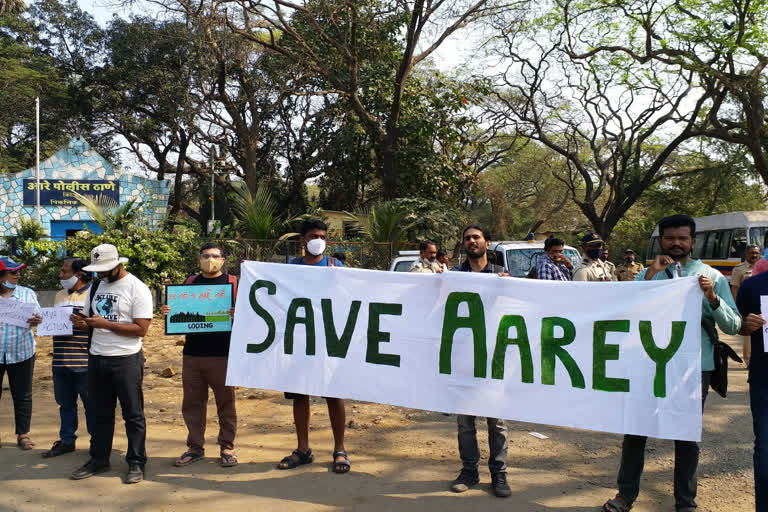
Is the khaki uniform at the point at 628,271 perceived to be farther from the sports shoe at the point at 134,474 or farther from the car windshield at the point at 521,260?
the sports shoe at the point at 134,474

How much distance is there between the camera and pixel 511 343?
4531mm

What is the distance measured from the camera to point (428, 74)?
26.6m

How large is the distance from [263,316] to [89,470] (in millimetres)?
1753

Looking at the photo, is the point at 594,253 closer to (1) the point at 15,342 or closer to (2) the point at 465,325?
(2) the point at 465,325

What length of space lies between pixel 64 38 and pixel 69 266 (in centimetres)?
2562

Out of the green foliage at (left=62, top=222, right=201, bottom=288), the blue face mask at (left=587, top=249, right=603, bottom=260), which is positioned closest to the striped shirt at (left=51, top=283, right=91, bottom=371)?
the blue face mask at (left=587, top=249, right=603, bottom=260)

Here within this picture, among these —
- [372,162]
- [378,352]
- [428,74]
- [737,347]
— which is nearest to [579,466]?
[378,352]

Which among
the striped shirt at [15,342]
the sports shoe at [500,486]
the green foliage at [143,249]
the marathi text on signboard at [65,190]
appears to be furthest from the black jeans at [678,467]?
the marathi text on signboard at [65,190]

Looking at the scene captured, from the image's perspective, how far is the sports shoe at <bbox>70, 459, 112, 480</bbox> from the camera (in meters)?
4.86

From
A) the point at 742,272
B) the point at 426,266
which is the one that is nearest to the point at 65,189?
the point at 426,266

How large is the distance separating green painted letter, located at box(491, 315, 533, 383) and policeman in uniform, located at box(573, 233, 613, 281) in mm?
3299

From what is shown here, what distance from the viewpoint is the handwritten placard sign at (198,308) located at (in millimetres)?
5133

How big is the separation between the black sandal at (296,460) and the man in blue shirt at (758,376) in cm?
316

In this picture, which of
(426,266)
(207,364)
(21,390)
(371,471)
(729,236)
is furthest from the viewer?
(729,236)
